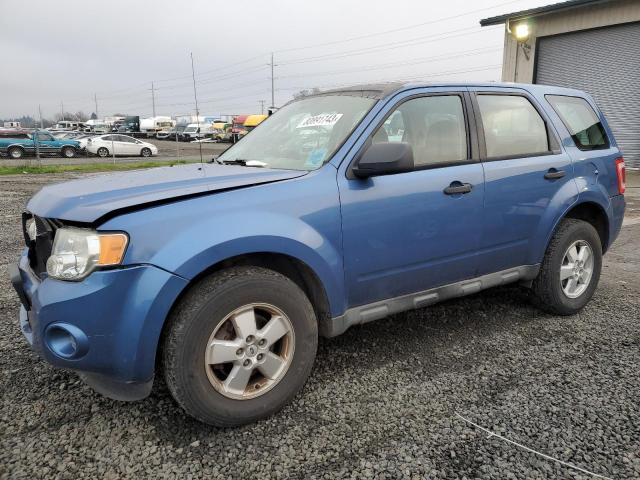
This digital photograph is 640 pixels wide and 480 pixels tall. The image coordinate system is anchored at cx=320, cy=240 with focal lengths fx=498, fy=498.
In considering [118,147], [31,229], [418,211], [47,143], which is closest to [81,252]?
[31,229]

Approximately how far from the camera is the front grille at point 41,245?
7.79ft

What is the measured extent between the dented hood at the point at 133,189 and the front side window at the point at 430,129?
0.75m

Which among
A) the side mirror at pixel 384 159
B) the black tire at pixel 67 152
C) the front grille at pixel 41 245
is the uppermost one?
the black tire at pixel 67 152

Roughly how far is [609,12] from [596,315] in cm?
1292

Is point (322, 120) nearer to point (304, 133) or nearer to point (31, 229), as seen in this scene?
point (304, 133)

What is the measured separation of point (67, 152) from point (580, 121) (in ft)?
93.5

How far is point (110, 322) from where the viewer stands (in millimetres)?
2127

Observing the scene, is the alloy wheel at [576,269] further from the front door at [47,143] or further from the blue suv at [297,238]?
the front door at [47,143]

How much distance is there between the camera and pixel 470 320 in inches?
153

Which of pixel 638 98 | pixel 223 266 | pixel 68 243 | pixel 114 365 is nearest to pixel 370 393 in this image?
pixel 223 266

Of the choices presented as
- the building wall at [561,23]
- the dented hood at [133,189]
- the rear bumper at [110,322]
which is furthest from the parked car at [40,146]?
the rear bumper at [110,322]

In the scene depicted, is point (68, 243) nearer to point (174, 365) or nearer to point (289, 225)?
point (174, 365)

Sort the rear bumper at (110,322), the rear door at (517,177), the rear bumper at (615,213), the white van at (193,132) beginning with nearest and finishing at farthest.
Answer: the rear bumper at (110,322) < the rear door at (517,177) < the rear bumper at (615,213) < the white van at (193,132)

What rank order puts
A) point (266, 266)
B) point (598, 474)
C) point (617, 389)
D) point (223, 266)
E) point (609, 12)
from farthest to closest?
1. point (609, 12)
2. point (617, 389)
3. point (266, 266)
4. point (223, 266)
5. point (598, 474)
